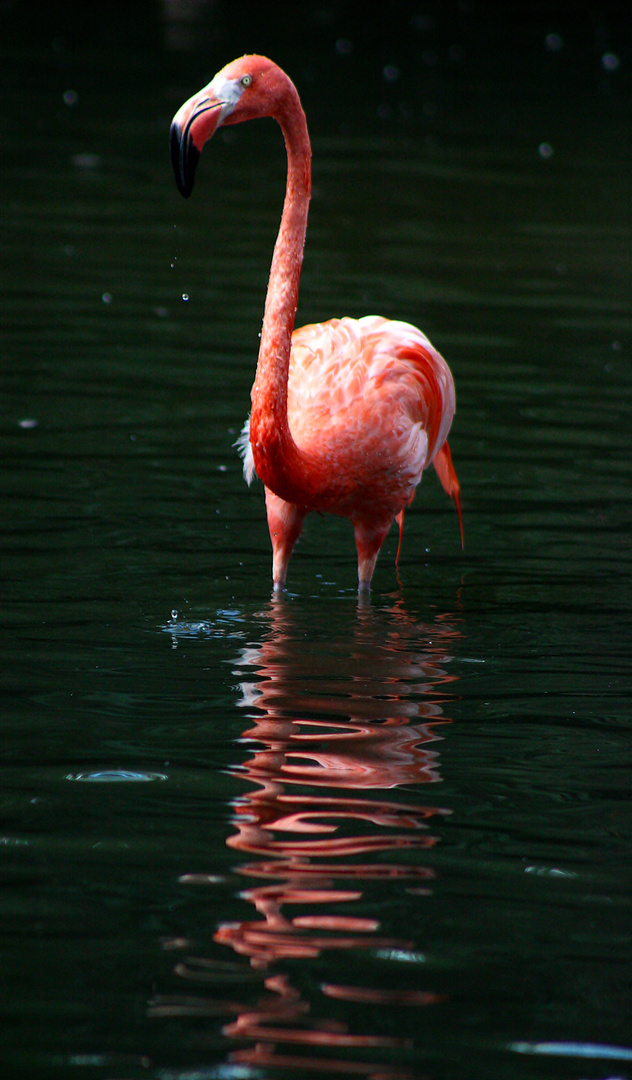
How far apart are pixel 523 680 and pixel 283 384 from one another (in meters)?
1.24

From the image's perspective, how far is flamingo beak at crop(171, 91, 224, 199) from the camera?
4367 mm

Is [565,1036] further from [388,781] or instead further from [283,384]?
[283,384]

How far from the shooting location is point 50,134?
52.8 feet

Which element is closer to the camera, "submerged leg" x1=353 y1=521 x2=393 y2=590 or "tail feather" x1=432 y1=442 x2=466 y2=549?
"submerged leg" x1=353 y1=521 x2=393 y2=590

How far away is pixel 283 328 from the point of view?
198 inches

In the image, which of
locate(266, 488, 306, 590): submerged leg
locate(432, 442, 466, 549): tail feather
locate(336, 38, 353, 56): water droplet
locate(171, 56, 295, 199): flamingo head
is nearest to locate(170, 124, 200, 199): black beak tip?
locate(171, 56, 295, 199): flamingo head

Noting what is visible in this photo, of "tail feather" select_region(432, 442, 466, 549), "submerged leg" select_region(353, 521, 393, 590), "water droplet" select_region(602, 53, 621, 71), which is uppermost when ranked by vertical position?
"water droplet" select_region(602, 53, 621, 71)

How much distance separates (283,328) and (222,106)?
779mm

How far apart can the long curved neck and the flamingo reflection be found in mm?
653

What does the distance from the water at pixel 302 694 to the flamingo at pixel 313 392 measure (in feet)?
1.36

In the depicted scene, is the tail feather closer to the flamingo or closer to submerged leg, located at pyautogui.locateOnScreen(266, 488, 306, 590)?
the flamingo

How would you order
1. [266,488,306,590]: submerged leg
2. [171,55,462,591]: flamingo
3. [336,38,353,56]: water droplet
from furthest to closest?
[336,38,353,56]: water droplet < [266,488,306,590]: submerged leg < [171,55,462,591]: flamingo

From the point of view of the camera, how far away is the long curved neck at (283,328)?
197 inches

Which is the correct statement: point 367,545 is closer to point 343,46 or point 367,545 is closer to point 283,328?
point 283,328
